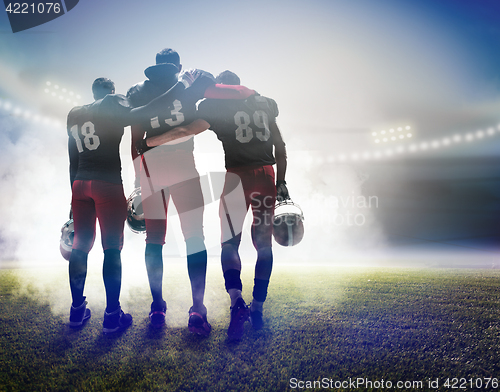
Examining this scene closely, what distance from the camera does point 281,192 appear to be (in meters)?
3.21

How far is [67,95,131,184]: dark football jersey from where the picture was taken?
2756mm

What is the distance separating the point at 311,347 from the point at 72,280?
2.37 m

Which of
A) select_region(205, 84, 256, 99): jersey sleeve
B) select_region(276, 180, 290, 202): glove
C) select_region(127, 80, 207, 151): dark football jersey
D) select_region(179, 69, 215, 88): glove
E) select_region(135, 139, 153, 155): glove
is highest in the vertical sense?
select_region(179, 69, 215, 88): glove

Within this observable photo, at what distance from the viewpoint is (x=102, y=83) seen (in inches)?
118

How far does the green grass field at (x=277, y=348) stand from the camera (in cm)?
176

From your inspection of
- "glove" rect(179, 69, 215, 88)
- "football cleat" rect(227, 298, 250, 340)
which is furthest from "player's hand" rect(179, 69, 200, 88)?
"football cleat" rect(227, 298, 250, 340)

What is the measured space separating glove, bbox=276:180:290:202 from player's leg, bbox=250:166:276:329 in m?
0.27

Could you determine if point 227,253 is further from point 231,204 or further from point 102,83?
point 102,83

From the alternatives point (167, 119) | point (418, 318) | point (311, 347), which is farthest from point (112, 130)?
point (418, 318)

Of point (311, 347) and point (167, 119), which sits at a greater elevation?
point (167, 119)

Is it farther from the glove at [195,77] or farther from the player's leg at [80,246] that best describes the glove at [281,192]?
the player's leg at [80,246]

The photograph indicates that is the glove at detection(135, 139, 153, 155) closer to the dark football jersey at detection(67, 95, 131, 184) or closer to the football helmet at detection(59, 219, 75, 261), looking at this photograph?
the dark football jersey at detection(67, 95, 131, 184)

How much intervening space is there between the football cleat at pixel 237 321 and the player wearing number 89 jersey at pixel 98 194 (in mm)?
1114

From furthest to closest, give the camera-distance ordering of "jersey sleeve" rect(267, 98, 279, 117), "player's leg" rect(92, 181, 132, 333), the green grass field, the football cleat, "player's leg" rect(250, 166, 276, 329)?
1. "jersey sleeve" rect(267, 98, 279, 117)
2. "player's leg" rect(250, 166, 276, 329)
3. "player's leg" rect(92, 181, 132, 333)
4. the football cleat
5. the green grass field
